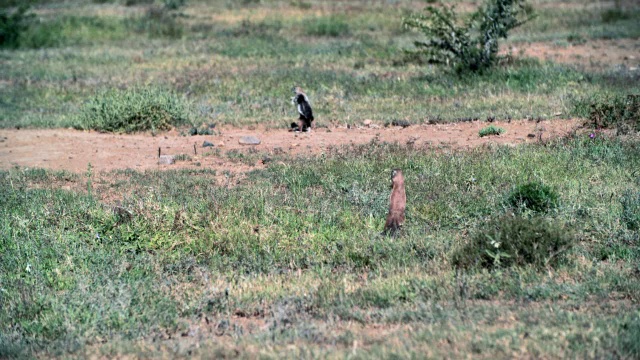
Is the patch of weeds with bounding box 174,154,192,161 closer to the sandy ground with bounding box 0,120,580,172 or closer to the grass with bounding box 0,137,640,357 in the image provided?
the sandy ground with bounding box 0,120,580,172

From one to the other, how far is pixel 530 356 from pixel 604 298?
128 centimetres

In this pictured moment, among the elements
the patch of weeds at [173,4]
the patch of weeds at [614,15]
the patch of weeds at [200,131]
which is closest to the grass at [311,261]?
the patch of weeds at [200,131]

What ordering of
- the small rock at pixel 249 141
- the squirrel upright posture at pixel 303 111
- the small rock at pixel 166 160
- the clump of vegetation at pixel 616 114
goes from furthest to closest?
1. the squirrel upright posture at pixel 303 111
2. the small rock at pixel 249 141
3. the clump of vegetation at pixel 616 114
4. the small rock at pixel 166 160

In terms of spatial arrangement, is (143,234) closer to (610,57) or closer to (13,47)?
(610,57)

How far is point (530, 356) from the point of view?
5.04 m

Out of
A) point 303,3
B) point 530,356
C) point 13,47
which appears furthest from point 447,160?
point 303,3

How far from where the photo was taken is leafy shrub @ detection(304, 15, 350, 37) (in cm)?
2456

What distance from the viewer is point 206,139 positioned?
40.0 ft

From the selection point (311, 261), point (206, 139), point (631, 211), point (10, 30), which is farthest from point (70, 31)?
point (631, 211)

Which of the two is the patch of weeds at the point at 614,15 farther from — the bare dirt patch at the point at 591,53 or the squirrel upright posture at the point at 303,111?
the squirrel upright posture at the point at 303,111

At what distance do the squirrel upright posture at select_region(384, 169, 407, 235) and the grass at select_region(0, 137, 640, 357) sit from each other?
169mm

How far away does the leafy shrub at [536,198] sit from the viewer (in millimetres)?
8055

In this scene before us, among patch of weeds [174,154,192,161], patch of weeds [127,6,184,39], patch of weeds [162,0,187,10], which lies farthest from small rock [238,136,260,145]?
patch of weeds [162,0,187,10]

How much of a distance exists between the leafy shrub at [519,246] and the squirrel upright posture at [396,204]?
2.90ft
